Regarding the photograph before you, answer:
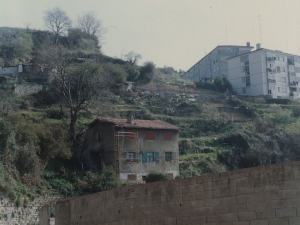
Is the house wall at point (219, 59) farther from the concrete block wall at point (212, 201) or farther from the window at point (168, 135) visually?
the concrete block wall at point (212, 201)

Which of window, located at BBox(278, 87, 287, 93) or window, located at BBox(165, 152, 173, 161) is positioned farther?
window, located at BBox(278, 87, 287, 93)

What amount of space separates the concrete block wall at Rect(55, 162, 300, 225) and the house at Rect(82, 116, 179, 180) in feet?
68.3

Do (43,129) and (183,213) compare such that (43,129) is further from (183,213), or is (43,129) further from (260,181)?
(260,181)

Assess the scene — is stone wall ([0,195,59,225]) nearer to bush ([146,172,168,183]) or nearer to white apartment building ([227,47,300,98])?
bush ([146,172,168,183])

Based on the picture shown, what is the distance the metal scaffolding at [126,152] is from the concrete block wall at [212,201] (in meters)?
20.5

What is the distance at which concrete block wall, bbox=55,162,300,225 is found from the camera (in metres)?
8.96

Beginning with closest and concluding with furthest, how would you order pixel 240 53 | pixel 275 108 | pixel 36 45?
pixel 275 108 < pixel 36 45 < pixel 240 53

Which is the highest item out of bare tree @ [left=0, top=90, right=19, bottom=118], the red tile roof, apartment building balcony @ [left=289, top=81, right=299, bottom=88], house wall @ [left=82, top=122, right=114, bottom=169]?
apartment building balcony @ [left=289, top=81, right=299, bottom=88]

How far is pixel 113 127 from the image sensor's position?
1409 inches

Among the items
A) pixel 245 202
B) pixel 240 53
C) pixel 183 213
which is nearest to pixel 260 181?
pixel 245 202

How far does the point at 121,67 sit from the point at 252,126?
17752 millimetres

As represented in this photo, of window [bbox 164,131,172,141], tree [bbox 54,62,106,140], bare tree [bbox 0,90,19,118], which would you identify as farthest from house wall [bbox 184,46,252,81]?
bare tree [bbox 0,90,19,118]

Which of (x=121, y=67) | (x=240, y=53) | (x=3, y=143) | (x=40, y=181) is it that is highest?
(x=240, y=53)

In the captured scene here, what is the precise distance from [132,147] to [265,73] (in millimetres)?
35647
